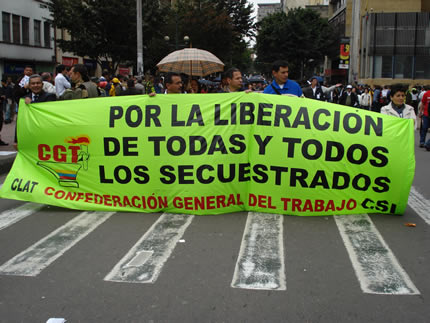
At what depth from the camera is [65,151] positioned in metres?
6.75

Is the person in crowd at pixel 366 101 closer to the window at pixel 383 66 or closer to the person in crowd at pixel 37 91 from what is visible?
the person in crowd at pixel 37 91

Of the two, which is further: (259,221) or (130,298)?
(259,221)

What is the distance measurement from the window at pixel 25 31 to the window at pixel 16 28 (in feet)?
2.18

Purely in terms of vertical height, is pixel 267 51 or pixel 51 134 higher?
pixel 267 51

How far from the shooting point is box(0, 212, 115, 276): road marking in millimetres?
4648

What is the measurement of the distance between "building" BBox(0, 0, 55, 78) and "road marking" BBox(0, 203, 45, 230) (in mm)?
28160

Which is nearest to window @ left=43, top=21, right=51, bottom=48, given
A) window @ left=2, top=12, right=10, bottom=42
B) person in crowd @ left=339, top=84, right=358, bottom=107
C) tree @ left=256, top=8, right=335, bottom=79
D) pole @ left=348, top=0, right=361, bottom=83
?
window @ left=2, top=12, right=10, bottom=42

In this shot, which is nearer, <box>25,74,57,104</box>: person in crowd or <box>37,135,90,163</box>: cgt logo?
<box>37,135,90,163</box>: cgt logo

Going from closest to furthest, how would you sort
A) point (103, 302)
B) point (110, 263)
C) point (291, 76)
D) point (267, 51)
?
point (103, 302) → point (110, 263) → point (267, 51) → point (291, 76)

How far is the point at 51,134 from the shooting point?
6.80 metres

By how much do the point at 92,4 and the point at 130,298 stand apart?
112 ft

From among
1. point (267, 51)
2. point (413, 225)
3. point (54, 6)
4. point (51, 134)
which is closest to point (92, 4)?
point (54, 6)

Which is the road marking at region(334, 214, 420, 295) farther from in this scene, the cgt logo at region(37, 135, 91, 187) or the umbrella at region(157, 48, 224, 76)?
the umbrella at region(157, 48, 224, 76)

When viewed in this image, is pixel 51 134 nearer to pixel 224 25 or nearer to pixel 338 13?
pixel 224 25
